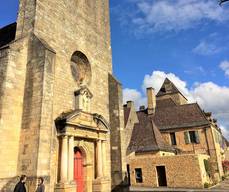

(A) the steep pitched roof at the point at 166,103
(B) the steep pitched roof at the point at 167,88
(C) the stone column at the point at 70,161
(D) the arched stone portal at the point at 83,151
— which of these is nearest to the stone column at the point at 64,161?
(D) the arched stone portal at the point at 83,151

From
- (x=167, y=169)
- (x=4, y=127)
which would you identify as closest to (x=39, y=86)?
(x=4, y=127)

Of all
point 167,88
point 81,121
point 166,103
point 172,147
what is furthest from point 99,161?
point 167,88

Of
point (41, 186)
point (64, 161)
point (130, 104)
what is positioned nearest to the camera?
point (41, 186)

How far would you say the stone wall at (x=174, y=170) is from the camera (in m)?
17.2

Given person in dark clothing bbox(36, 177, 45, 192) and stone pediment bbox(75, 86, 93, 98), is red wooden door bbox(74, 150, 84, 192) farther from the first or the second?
person in dark clothing bbox(36, 177, 45, 192)

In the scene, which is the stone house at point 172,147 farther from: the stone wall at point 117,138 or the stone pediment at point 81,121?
the stone pediment at point 81,121

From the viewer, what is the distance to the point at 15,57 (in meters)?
8.73

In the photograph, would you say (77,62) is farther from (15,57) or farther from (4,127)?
(4,127)

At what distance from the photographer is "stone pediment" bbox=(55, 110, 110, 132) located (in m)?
9.25

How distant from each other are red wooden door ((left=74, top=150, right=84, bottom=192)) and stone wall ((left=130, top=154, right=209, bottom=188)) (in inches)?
377

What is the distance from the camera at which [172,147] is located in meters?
23.1

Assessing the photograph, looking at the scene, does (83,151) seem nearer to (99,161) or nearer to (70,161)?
(99,161)

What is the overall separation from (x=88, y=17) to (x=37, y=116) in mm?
7369

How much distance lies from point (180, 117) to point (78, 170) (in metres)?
17.9
